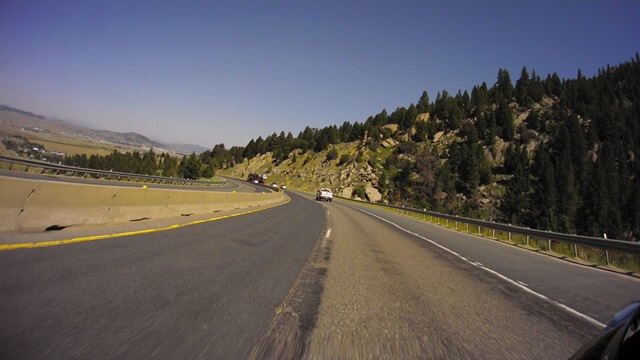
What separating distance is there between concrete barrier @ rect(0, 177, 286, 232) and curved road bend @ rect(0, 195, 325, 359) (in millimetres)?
1784

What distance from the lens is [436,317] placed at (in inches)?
169

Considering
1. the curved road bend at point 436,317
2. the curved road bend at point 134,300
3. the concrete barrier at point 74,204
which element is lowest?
the curved road bend at point 436,317

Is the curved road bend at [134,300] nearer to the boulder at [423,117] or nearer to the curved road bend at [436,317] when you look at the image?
the curved road bend at [436,317]

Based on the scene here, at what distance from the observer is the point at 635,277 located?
8.90 meters

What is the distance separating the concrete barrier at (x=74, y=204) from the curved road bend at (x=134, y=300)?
5.85 feet

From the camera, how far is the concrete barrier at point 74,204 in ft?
22.2

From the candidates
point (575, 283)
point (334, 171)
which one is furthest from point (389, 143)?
point (575, 283)

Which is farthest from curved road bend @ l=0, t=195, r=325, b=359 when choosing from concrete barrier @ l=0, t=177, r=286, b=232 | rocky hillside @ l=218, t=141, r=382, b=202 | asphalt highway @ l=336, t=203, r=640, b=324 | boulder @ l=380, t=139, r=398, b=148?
boulder @ l=380, t=139, r=398, b=148

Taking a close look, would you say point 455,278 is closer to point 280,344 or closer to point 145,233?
point 280,344

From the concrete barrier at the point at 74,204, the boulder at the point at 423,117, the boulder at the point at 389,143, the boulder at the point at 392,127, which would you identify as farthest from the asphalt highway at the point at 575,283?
the boulder at the point at 423,117

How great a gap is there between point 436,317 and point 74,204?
8834mm

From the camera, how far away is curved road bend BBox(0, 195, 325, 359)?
2.76 meters

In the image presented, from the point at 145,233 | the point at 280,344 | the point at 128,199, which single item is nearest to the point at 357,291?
the point at 280,344

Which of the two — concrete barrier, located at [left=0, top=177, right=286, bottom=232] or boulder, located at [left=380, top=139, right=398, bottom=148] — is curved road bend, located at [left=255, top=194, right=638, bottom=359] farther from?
boulder, located at [left=380, top=139, right=398, bottom=148]
